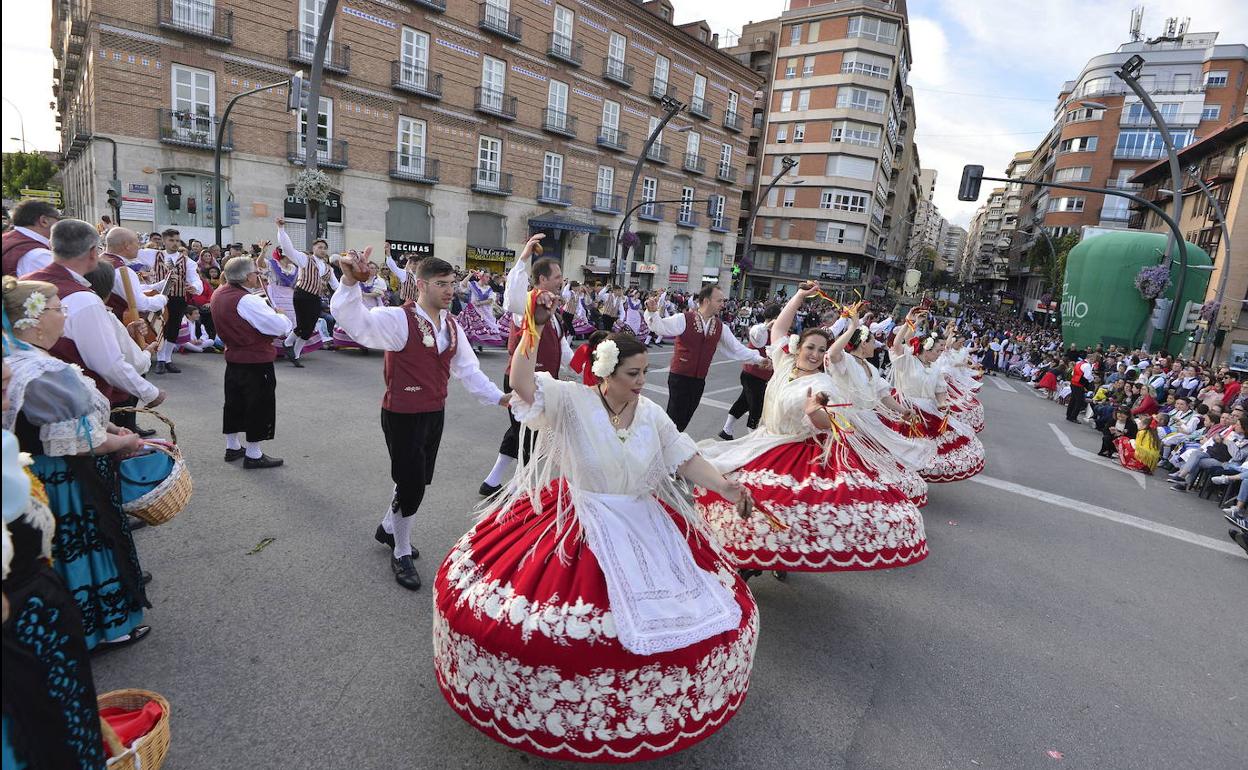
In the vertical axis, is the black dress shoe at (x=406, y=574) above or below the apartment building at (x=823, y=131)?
below

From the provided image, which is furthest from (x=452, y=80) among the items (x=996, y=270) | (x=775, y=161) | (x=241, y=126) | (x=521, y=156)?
(x=996, y=270)

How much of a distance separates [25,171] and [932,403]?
77.8m

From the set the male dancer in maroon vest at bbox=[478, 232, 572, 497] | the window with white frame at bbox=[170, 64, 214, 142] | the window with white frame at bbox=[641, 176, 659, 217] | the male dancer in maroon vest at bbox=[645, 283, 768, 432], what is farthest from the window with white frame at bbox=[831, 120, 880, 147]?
the male dancer in maroon vest at bbox=[478, 232, 572, 497]

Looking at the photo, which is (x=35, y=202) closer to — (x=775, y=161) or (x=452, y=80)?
(x=452, y=80)

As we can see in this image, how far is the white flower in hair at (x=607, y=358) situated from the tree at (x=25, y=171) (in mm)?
73362

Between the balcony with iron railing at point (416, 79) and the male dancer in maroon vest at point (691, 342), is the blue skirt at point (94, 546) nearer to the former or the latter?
the male dancer in maroon vest at point (691, 342)

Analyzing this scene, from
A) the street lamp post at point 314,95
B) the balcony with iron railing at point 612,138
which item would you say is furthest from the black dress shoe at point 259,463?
the balcony with iron railing at point 612,138

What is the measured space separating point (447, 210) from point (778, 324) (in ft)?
77.0

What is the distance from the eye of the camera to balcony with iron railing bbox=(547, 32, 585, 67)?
28.9m

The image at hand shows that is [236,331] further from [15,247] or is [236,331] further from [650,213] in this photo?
[650,213]

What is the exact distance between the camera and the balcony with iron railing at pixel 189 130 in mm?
19625

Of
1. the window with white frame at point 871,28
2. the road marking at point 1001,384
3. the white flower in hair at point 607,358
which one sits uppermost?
the window with white frame at point 871,28

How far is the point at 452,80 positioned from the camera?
2598 cm

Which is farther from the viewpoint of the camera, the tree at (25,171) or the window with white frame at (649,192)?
the tree at (25,171)
